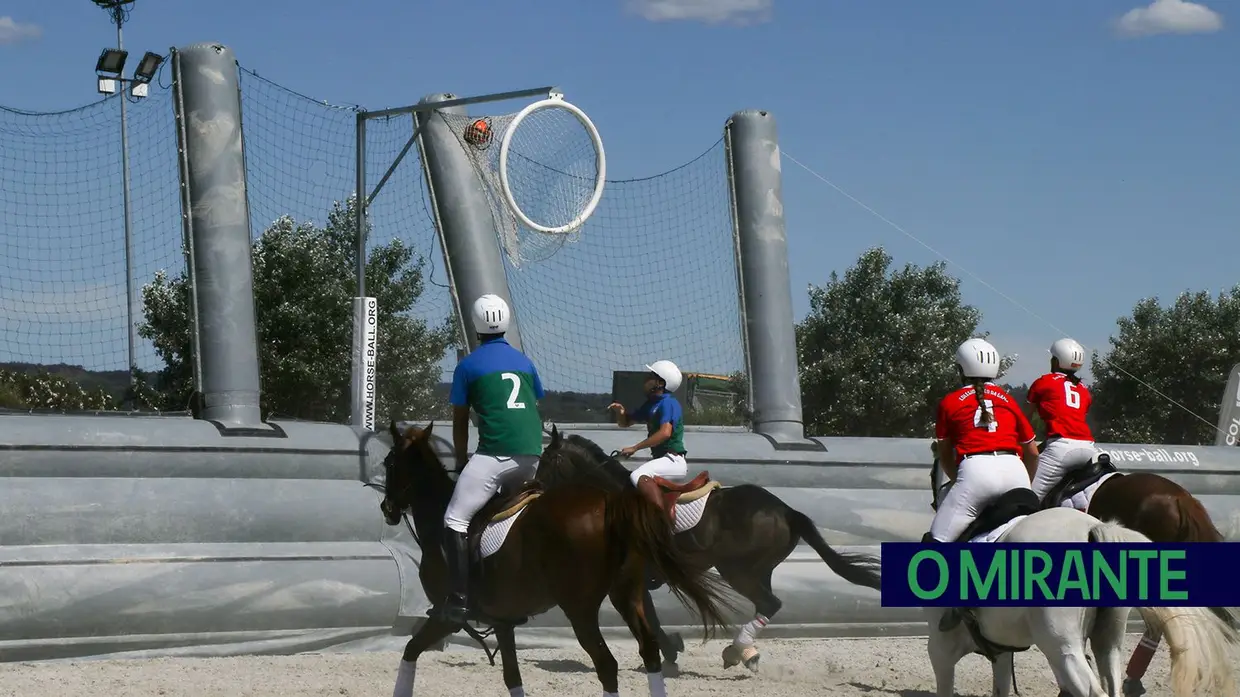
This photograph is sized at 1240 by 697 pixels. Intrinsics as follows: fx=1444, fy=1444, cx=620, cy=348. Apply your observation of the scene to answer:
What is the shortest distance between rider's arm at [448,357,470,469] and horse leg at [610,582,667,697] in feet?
3.91

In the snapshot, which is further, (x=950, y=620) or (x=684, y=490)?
(x=684, y=490)

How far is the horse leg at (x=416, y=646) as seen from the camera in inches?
314

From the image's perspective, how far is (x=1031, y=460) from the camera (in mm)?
8609

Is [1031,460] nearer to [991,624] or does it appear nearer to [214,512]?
[991,624]

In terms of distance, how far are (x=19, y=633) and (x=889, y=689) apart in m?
5.87

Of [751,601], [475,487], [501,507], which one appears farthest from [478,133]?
[501,507]

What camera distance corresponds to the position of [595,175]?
12.6 m

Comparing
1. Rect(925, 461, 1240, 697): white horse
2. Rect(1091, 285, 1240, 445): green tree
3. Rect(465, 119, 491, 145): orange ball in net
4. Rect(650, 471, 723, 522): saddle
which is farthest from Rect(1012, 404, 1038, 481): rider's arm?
Rect(1091, 285, 1240, 445): green tree

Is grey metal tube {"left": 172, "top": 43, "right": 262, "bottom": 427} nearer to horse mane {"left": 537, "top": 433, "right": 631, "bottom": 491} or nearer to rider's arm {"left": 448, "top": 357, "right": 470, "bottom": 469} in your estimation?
horse mane {"left": 537, "top": 433, "right": 631, "bottom": 491}

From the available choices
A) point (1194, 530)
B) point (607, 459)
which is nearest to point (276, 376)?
point (607, 459)

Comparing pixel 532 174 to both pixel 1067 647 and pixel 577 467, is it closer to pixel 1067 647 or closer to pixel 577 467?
pixel 577 467

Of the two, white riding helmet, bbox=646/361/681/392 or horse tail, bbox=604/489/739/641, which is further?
white riding helmet, bbox=646/361/681/392

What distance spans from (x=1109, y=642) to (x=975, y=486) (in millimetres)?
1025

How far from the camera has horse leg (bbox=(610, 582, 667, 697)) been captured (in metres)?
7.59
